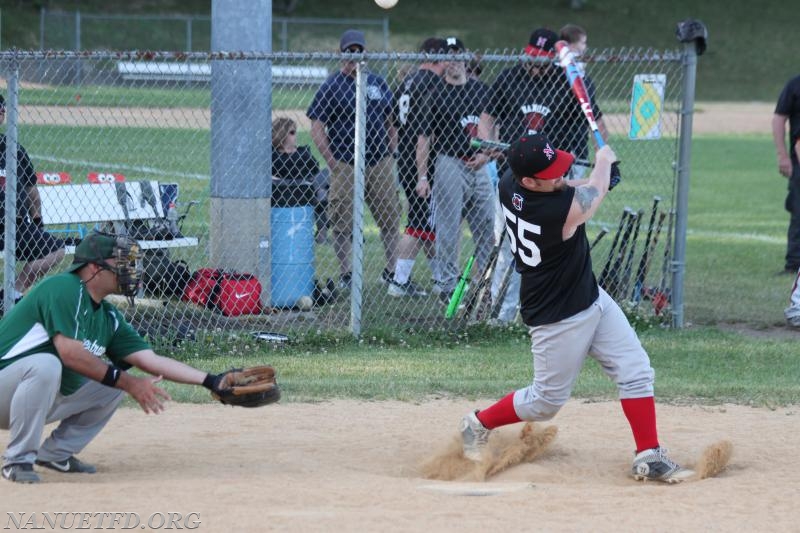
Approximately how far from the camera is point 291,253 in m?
10.2

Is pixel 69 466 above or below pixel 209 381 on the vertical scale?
below

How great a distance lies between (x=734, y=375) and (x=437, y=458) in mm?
3267

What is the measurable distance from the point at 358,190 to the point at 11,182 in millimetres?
2608

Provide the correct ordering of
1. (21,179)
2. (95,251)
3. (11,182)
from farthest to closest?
(21,179)
(11,182)
(95,251)

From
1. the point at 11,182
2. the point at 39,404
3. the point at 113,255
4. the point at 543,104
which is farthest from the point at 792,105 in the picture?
the point at 39,404

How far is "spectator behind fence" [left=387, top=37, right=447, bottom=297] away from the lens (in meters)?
10.4

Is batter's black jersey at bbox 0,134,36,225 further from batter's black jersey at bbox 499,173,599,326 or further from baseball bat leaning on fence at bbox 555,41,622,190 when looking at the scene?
batter's black jersey at bbox 499,173,599,326

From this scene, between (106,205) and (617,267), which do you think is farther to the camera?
(106,205)

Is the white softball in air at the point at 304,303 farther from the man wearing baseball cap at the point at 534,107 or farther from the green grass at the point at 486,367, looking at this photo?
the man wearing baseball cap at the point at 534,107

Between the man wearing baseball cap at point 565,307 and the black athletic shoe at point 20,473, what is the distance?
7.87 ft

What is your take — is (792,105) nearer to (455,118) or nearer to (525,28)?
(455,118)

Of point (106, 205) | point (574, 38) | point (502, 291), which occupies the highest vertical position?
point (574, 38)

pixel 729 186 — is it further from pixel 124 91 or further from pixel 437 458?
pixel 437 458

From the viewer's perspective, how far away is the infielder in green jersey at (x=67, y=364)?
18.1ft
